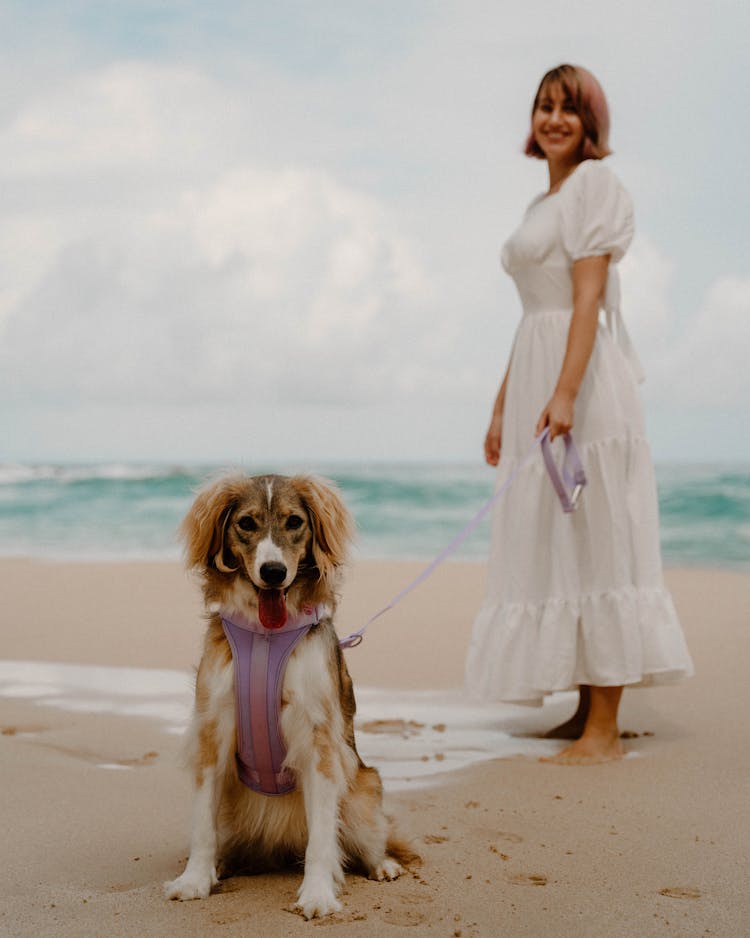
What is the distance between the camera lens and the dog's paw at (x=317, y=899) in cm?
268

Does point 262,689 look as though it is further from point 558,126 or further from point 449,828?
point 558,126

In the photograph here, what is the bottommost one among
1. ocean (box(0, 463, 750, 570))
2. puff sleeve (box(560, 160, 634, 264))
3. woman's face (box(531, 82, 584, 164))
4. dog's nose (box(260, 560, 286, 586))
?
ocean (box(0, 463, 750, 570))

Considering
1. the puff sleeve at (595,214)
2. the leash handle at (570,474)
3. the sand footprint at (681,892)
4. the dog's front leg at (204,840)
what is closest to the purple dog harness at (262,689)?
the dog's front leg at (204,840)

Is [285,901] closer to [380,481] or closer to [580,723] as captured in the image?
[580,723]

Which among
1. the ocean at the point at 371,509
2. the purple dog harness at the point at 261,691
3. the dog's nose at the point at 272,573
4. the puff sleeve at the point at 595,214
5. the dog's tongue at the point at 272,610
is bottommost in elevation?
the ocean at the point at 371,509

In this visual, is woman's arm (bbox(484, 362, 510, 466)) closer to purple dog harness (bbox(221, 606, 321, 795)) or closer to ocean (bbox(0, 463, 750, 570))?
purple dog harness (bbox(221, 606, 321, 795))

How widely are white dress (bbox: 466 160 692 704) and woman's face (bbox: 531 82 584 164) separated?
0.16 meters

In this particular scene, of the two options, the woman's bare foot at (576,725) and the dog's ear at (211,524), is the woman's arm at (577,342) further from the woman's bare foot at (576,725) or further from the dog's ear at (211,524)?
the dog's ear at (211,524)

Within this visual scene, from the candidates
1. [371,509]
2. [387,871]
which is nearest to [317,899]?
[387,871]

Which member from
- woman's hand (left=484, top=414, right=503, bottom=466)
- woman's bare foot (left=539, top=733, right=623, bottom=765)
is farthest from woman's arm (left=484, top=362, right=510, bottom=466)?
woman's bare foot (left=539, top=733, right=623, bottom=765)

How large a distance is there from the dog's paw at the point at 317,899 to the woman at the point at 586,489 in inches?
75.0

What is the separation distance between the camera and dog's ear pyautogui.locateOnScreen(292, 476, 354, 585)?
9.81 ft

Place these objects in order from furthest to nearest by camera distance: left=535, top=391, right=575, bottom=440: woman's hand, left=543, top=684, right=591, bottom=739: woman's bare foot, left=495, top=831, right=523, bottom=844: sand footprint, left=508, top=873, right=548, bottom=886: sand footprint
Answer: left=543, top=684, right=591, bottom=739: woman's bare foot
left=535, top=391, right=575, bottom=440: woman's hand
left=495, top=831, right=523, bottom=844: sand footprint
left=508, top=873, right=548, bottom=886: sand footprint

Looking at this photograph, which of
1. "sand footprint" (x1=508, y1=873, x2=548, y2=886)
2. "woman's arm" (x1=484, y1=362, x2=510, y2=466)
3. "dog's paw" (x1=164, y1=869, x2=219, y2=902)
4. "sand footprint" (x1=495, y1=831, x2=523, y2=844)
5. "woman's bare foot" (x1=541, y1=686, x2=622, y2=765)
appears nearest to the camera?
"dog's paw" (x1=164, y1=869, x2=219, y2=902)
